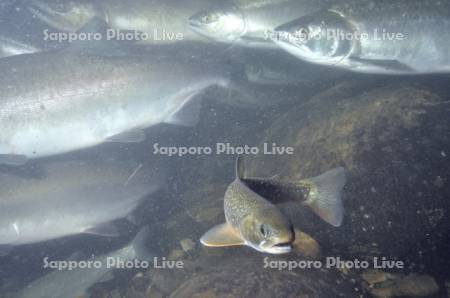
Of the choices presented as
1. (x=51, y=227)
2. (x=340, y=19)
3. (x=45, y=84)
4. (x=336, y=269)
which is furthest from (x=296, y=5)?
(x=51, y=227)

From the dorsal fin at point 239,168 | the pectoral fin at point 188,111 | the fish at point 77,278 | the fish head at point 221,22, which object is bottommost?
the fish at point 77,278

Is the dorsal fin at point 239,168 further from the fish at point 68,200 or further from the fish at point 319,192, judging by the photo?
the fish at point 68,200

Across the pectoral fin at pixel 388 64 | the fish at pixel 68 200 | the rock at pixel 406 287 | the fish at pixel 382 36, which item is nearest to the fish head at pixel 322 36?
the fish at pixel 382 36

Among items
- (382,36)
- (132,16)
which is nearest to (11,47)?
(132,16)

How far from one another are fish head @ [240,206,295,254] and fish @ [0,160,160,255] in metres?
3.11

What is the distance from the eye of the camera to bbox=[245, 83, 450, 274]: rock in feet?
11.1

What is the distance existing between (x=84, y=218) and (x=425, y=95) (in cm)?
476

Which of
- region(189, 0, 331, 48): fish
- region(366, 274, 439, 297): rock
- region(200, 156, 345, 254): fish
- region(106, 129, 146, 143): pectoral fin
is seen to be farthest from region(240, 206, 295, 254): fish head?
region(189, 0, 331, 48): fish

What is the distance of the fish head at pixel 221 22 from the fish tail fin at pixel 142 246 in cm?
396

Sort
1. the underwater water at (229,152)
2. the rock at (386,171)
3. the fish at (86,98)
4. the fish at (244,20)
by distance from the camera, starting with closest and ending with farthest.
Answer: the underwater water at (229,152) → the rock at (386,171) → the fish at (86,98) → the fish at (244,20)

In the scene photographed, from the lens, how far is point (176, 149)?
6879 millimetres

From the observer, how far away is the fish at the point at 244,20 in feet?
21.4

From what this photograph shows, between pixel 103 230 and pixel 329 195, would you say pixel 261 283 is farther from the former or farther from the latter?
pixel 103 230

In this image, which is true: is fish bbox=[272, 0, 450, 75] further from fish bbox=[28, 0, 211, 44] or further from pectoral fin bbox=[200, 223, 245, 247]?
pectoral fin bbox=[200, 223, 245, 247]
